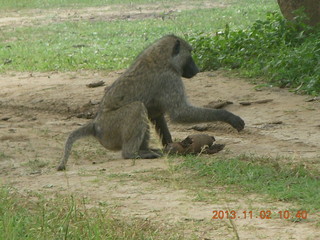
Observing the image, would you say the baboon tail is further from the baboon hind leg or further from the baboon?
the baboon hind leg

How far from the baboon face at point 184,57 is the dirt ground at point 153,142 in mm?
859

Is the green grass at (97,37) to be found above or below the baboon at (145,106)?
below

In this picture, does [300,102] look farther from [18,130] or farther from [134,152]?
[18,130]

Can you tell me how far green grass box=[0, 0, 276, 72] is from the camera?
14.2m

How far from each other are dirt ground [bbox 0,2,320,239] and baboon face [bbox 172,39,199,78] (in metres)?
0.86

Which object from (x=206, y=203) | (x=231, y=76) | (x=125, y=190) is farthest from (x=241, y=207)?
(x=231, y=76)

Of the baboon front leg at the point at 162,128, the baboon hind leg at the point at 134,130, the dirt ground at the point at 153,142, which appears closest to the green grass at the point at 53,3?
the dirt ground at the point at 153,142

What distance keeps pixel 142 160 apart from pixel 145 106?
65 centimetres

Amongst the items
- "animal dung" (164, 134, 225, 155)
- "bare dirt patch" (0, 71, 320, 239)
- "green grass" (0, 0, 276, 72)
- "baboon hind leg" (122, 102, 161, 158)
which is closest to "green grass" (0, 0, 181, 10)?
"green grass" (0, 0, 276, 72)

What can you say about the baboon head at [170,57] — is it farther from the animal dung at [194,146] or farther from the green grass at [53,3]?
the green grass at [53,3]

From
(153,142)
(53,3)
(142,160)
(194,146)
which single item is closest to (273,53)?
(153,142)

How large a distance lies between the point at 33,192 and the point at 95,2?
2064 cm

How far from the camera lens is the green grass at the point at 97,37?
46.7 ft

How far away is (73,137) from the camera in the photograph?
25.2 ft
